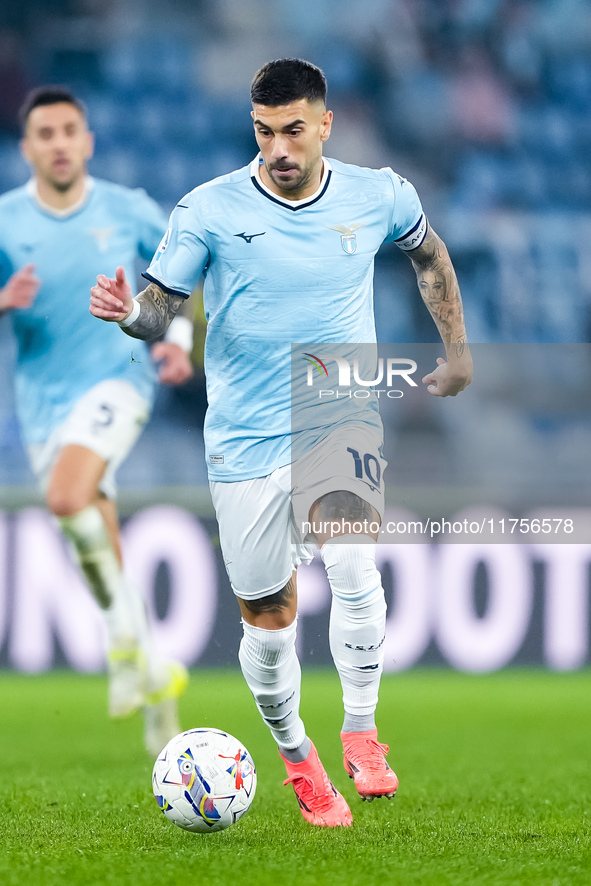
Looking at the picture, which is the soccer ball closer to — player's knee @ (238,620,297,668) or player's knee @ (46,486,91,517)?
player's knee @ (238,620,297,668)

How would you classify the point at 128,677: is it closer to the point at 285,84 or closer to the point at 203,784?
the point at 203,784

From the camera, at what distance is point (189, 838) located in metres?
3.51

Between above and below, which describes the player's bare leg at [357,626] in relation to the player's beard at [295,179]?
below

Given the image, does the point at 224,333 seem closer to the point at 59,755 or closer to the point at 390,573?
the point at 59,755

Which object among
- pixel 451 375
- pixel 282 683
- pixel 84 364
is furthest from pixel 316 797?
pixel 84 364

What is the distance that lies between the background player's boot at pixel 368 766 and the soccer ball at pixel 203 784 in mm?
349

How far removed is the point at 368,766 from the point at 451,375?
135cm

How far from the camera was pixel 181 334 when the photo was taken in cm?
556

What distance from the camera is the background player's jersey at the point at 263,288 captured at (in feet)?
12.9

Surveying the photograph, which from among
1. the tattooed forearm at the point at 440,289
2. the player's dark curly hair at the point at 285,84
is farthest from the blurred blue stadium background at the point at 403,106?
the player's dark curly hair at the point at 285,84

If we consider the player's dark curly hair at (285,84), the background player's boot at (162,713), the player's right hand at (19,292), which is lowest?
the background player's boot at (162,713)

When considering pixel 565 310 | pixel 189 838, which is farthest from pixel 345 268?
pixel 565 310

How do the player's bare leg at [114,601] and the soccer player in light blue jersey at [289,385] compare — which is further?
the player's bare leg at [114,601]

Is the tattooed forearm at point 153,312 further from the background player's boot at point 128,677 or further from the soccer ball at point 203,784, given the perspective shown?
the background player's boot at point 128,677
